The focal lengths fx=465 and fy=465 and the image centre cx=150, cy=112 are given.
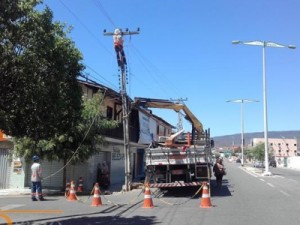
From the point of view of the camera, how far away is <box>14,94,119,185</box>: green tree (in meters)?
21.2

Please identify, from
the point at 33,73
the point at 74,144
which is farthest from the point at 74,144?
the point at 33,73

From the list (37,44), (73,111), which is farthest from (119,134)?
(37,44)

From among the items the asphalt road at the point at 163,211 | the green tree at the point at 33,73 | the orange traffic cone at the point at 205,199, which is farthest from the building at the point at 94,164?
the green tree at the point at 33,73

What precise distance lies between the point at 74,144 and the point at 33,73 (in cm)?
1165

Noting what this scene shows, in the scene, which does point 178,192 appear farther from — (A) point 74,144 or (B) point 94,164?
(B) point 94,164

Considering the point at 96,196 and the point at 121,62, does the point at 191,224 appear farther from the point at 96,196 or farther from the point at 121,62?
the point at 121,62

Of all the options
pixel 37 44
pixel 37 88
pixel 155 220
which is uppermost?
pixel 37 44

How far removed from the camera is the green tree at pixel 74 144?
69.4ft

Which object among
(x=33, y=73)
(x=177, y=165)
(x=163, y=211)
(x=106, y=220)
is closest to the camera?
(x=33, y=73)

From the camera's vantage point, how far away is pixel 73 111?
1230 centimetres

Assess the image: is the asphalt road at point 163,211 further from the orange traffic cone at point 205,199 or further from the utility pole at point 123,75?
the utility pole at point 123,75

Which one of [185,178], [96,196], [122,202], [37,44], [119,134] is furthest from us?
[119,134]

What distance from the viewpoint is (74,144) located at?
2167 centimetres

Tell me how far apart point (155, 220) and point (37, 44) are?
5.36 m
